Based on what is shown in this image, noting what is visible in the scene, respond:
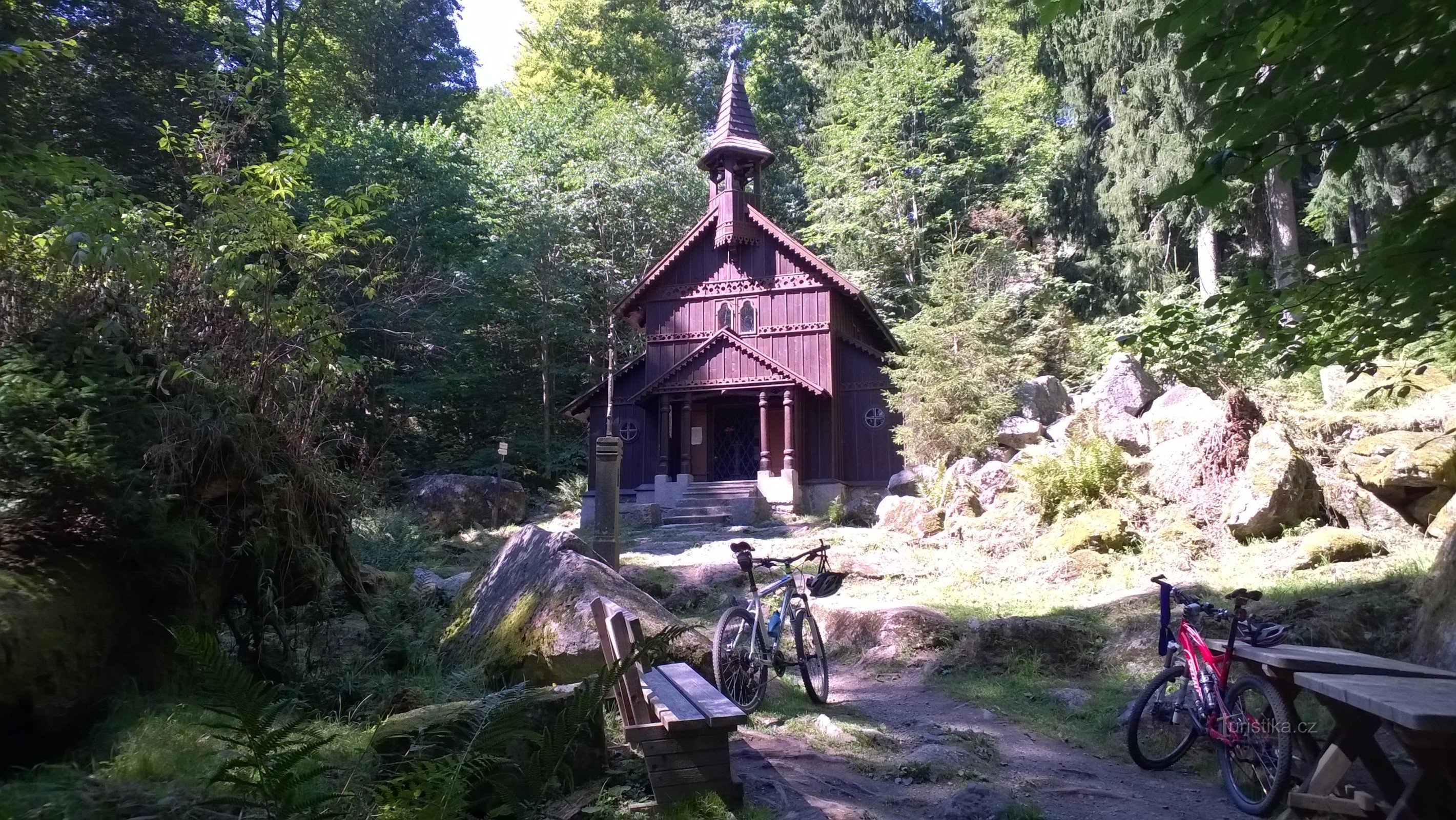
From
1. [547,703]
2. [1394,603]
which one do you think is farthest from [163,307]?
[1394,603]

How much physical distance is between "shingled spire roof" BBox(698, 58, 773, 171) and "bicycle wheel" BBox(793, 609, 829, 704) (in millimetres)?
19365

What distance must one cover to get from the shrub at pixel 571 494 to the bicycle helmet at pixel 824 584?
58.4 ft

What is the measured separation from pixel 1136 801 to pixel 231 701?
493cm

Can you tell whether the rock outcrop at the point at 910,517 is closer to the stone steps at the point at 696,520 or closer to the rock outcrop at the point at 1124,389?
the stone steps at the point at 696,520

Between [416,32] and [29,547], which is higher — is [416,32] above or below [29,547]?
above

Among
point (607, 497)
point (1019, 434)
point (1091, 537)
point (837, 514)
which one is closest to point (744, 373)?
point (837, 514)

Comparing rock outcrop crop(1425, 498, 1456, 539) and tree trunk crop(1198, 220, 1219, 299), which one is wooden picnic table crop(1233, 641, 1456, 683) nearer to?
rock outcrop crop(1425, 498, 1456, 539)

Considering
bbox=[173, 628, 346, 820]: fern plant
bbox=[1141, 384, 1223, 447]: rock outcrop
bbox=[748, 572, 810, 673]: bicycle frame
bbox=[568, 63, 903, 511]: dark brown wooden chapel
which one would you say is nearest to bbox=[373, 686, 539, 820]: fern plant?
bbox=[173, 628, 346, 820]: fern plant

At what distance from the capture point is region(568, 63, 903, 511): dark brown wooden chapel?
2297 centimetres

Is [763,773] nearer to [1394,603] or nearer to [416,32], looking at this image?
[1394,603]

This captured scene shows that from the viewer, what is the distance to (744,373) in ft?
75.7

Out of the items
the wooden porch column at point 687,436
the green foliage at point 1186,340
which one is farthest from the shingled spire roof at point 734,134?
the green foliage at point 1186,340

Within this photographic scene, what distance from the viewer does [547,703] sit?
13.9 feet

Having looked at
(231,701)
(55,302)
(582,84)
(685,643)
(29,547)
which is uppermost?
(582,84)
